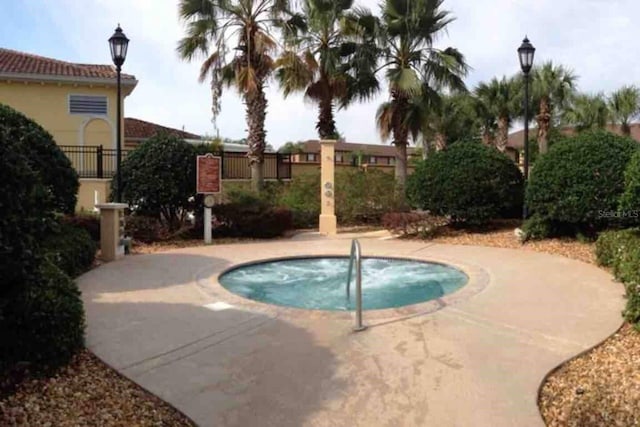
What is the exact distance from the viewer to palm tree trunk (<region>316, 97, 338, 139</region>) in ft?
60.0

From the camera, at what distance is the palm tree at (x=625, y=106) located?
26844mm

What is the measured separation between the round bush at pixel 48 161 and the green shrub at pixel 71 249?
612 millimetres

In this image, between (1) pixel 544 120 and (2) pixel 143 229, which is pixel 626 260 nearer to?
(2) pixel 143 229

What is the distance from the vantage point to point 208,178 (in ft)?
39.3

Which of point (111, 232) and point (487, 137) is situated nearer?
point (111, 232)

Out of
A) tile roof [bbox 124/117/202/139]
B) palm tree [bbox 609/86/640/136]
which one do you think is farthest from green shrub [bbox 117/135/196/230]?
palm tree [bbox 609/86/640/136]

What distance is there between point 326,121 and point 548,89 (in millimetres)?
13254

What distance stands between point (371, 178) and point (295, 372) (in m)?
12.7

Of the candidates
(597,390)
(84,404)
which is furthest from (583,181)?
(84,404)

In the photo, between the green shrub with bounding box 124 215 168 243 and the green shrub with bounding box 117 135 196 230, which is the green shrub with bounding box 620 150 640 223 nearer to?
the green shrub with bounding box 117 135 196 230

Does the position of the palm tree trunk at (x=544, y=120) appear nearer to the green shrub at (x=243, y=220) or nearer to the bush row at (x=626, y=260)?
the green shrub at (x=243, y=220)

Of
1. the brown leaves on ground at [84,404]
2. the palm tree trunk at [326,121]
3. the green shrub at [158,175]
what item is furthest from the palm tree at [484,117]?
the brown leaves on ground at [84,404]

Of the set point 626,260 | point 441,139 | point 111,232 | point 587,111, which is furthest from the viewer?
point 441,139

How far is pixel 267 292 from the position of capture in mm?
8438
